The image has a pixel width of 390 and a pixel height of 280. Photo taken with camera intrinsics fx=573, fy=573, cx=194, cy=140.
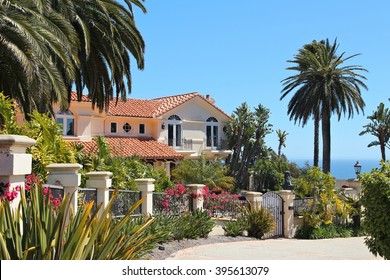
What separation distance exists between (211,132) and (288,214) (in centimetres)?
2865

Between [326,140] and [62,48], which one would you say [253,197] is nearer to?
[62,48]

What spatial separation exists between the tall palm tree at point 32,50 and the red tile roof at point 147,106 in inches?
1040

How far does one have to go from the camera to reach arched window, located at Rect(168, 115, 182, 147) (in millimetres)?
47122

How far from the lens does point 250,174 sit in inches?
2036

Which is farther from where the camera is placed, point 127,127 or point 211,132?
point 211,132

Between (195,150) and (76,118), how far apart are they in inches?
461

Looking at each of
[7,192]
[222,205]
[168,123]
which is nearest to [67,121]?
[168,123]

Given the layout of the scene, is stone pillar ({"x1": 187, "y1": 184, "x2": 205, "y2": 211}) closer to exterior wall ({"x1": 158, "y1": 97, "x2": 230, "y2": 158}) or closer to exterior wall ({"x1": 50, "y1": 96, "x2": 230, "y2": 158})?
exterior wall ({"x1": 50, "y1": 96, "x2": 230, "y2": 158})

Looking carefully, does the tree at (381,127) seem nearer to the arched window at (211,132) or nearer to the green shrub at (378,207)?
the arched window at (211,132)

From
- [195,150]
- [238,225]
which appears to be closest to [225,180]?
[195,150]

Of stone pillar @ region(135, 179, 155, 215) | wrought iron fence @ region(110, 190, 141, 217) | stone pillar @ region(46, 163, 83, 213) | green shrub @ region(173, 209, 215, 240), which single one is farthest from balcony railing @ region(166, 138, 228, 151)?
stone pillar @ region(46, 163, 83, 213)

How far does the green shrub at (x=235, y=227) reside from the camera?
19.6m

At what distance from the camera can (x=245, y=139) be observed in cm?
5131
